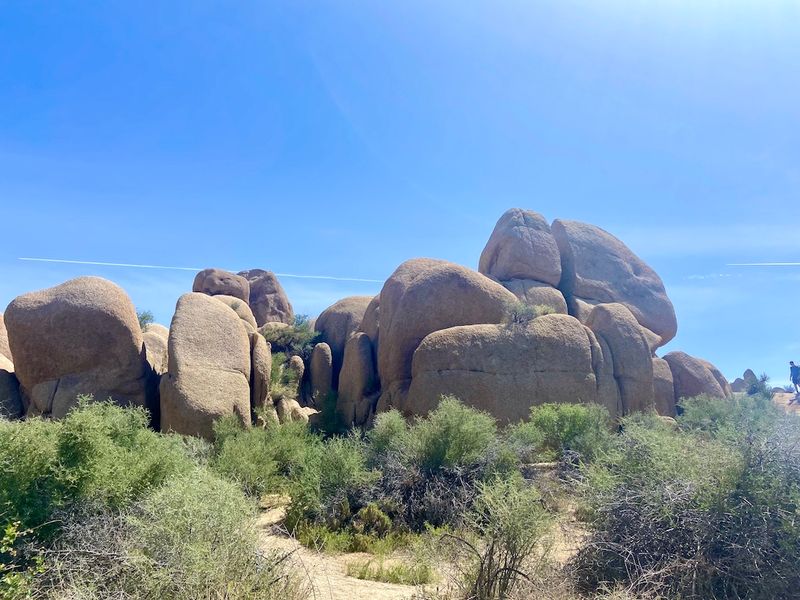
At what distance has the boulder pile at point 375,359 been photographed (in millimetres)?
16531

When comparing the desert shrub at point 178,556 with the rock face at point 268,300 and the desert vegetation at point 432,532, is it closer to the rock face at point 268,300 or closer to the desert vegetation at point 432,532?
the desert vegetation at point 432,532

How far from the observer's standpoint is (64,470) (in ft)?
23.5

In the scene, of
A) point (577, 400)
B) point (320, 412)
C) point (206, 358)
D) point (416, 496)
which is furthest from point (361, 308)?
point (416, 496)

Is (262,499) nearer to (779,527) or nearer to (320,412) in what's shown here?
(320,412)

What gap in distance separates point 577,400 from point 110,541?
13.4 meters

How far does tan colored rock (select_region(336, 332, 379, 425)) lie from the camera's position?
63.0ft

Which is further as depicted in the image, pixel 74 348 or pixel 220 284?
pixel 220 284

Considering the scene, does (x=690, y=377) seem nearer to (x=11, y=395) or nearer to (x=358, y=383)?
(x=358, y=383)

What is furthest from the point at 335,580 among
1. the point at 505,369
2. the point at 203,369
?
the point at 203,369

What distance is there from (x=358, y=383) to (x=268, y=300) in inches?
691

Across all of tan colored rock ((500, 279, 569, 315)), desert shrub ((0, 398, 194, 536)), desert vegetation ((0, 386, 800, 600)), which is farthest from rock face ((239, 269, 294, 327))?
desert shrub ((0, 398, 194, 536))

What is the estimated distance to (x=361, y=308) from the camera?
87.7ft

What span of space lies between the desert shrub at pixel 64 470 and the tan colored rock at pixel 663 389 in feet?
59.5

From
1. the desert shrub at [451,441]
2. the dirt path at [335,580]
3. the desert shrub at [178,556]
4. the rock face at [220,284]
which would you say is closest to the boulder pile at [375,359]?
the desert shrub at [451,441]
